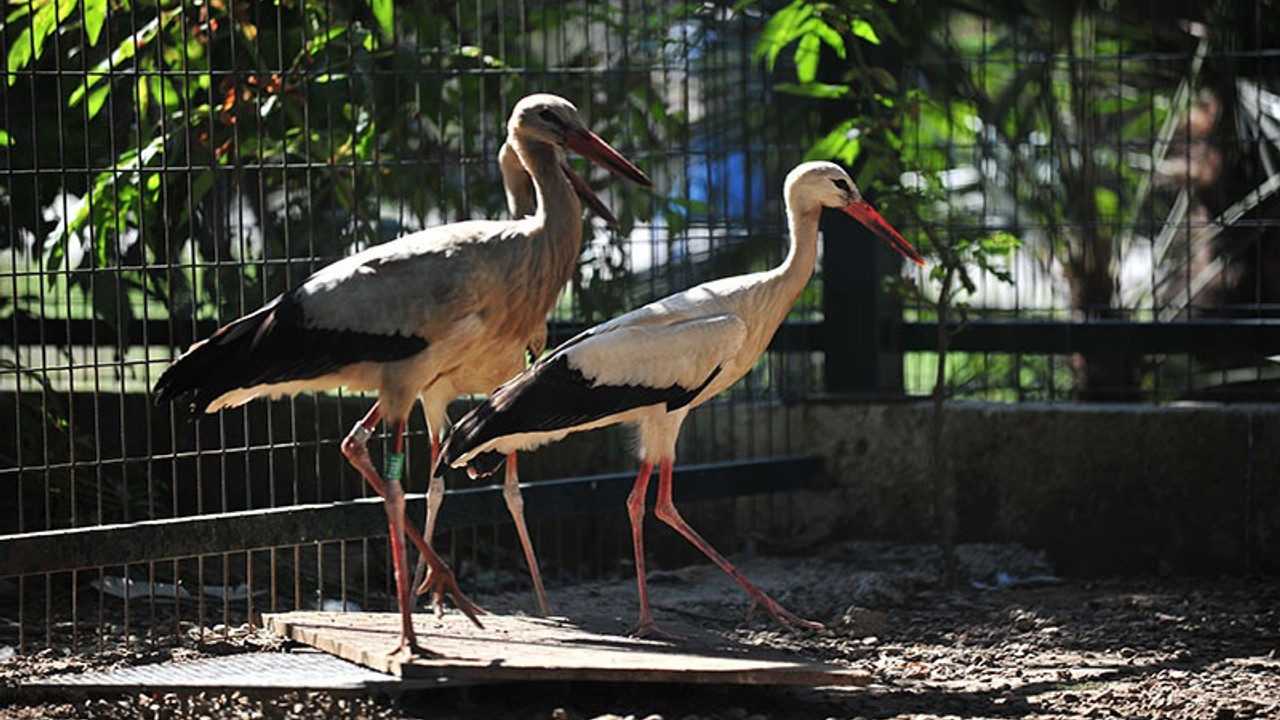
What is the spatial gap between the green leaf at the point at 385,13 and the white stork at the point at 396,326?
5.42 ft

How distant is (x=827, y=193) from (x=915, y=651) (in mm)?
1643

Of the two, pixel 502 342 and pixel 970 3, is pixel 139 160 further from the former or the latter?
pixel 970 3

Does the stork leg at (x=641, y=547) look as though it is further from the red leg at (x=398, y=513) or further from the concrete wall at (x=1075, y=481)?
the concrete wall at (x=1075, y=481)

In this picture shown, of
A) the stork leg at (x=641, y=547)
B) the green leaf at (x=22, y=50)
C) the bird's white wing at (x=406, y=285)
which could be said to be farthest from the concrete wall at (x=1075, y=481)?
the green leaf at (x=22, y=50)

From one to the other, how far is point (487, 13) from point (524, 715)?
408 centimetres

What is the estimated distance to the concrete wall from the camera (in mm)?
7617

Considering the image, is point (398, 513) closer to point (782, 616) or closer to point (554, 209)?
point (554, 209)

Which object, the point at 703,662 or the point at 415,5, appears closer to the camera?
the point at 703,662

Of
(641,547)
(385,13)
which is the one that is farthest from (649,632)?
(385,13)

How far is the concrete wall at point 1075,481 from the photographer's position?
300 inches

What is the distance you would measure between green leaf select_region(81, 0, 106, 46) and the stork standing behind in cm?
153

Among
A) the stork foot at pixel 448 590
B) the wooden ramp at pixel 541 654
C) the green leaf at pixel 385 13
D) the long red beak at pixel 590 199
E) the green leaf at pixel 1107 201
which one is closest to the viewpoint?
the wooden ramp at pixel 541 654

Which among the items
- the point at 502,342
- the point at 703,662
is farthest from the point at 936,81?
the point at 703,662

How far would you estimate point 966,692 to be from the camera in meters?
5.70
